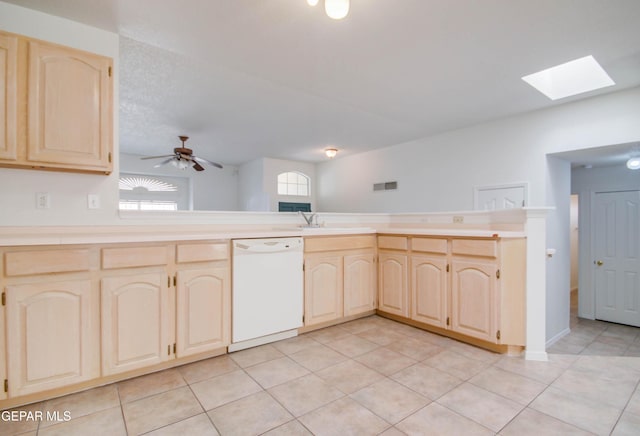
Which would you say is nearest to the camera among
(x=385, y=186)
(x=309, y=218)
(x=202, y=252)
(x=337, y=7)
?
(x=337, y=7)

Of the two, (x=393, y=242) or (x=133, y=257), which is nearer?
(x=133, y=257)

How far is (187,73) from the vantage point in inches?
123

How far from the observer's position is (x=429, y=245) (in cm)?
311

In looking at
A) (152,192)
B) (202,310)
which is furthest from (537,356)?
(152,192)

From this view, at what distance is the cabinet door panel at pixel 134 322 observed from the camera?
207cm

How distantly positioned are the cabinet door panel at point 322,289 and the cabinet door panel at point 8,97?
229 cm

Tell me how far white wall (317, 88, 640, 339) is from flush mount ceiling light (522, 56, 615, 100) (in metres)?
0.28

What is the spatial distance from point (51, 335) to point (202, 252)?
1.00 m

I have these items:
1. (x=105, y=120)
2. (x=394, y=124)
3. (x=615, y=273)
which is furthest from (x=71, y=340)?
(x=615, y=273)

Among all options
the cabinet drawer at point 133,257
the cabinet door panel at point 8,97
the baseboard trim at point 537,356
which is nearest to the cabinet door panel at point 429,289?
the baseboard trim at point 537,356

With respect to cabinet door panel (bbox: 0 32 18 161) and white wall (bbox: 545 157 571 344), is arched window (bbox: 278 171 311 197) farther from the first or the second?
cabinet door panel (bbox: 0 32 18 161)

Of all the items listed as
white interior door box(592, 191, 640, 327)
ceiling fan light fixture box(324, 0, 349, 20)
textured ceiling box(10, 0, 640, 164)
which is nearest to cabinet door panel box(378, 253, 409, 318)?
textured ceiling box(10, 0, 640, 164)

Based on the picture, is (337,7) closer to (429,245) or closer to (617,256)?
(429,245)

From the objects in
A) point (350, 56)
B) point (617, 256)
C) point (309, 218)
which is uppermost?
point (350, 56)
